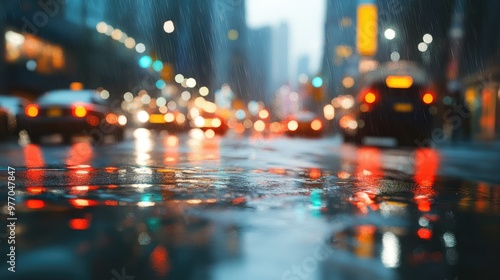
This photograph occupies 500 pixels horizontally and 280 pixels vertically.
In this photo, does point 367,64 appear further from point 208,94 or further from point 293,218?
point 293,218

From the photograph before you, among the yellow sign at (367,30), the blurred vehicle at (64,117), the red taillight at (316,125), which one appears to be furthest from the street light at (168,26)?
the blurred vehicle at (64,117)

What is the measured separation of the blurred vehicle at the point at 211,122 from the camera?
35.2 meters

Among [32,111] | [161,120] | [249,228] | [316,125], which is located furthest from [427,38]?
[249,228]

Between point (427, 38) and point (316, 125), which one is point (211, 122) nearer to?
point (316, 125)

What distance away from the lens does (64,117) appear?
1714 centimetres

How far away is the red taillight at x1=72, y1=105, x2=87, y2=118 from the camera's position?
17.2 metres

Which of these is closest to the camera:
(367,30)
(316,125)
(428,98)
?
(428,98)

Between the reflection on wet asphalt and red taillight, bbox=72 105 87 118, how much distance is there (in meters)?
10.1

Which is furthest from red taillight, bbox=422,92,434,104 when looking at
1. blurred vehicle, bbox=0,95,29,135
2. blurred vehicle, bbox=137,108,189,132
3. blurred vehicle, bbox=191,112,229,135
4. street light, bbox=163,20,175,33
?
street light, bbox=163,20,175,33

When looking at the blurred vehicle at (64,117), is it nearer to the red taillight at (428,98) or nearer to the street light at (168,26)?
the red taillight at (428,98)

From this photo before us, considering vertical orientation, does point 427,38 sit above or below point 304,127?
above

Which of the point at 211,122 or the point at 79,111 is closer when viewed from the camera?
the point at 79,111

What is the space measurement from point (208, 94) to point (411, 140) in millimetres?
113060

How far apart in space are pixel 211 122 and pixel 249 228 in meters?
31.2
